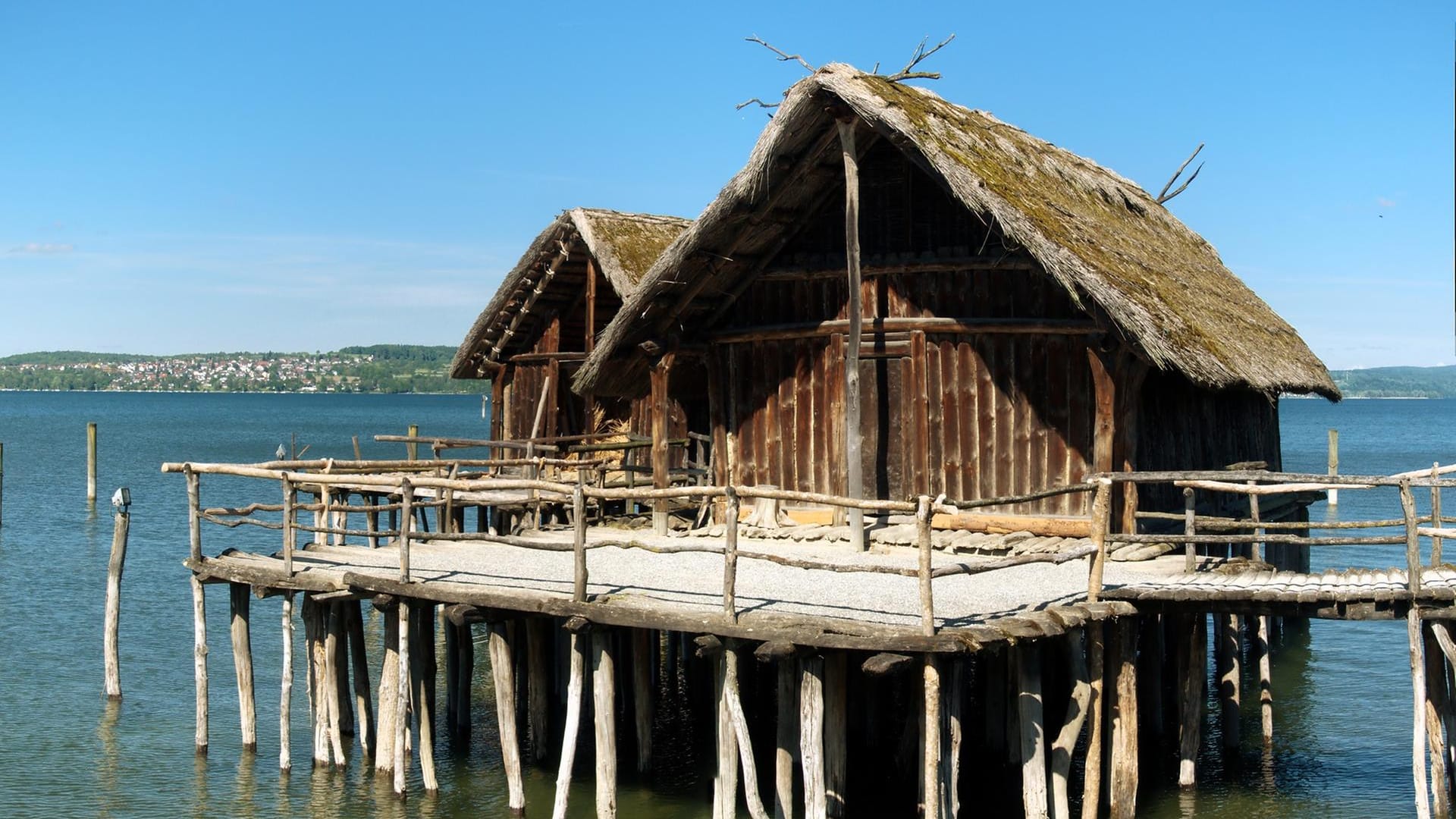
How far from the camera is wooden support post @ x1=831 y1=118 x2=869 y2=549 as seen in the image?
16109 mm

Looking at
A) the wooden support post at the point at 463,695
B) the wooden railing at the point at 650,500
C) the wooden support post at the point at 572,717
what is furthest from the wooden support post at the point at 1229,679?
the wooden support post at the point at 463,695

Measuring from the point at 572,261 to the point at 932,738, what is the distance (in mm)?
16664

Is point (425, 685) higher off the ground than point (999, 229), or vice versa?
point (999, 229)

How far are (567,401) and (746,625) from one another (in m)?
16.2

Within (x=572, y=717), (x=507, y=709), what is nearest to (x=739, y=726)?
(x=572, y=717)

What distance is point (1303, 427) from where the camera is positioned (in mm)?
140375

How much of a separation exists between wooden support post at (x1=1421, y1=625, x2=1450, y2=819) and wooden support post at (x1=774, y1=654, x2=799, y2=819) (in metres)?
5.67

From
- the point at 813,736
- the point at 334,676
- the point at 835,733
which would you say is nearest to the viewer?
the point at 813,736

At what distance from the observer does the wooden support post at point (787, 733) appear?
12.0 meters

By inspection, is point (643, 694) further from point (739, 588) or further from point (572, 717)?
point (739, 588)

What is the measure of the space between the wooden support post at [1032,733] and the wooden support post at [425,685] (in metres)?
5.91

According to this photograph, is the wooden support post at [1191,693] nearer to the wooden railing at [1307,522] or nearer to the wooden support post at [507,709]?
the wooden railing at [1307,522]

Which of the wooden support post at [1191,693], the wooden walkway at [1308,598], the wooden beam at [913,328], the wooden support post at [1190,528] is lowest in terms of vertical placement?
the wooden support post at [1191,693]

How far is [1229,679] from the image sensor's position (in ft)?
52.5
